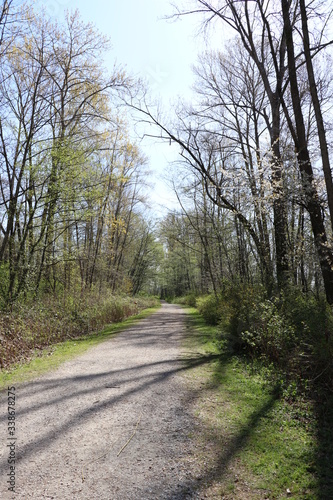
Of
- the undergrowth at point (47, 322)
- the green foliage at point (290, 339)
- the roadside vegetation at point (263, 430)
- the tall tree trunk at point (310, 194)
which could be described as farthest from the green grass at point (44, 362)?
the tall tree trunk at point (310, 194)

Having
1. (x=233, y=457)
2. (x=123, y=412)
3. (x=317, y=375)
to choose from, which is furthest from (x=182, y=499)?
(x=317, y=375)

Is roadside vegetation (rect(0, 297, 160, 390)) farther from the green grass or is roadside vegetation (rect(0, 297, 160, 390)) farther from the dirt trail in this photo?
the dirt trail

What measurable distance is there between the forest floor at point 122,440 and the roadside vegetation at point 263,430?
0.02 m

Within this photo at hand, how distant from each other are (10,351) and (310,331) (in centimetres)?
562

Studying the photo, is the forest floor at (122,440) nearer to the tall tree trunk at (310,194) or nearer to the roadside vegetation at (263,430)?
the roadside vegetation at (263,430)

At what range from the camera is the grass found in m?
2.46

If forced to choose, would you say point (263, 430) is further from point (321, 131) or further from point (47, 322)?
point (47, 322)

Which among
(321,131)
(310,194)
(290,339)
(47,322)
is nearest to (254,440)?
(290,339)

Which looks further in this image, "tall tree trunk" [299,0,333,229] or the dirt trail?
"tall tree trunk" [299,0,333,229]

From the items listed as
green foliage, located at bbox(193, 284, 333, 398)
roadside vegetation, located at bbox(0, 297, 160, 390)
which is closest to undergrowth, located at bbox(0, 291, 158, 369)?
roadside vegetation, located at bbox(0, 297, 160, 390)

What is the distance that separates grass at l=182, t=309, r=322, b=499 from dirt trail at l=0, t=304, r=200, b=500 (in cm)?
25

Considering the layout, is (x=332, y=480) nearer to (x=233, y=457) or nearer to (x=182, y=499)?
(x=233, y=457)

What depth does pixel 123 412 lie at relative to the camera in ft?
12.0

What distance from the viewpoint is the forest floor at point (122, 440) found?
2359mm
